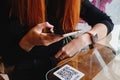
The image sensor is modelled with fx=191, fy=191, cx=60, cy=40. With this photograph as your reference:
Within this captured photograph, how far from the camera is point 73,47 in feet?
2.53

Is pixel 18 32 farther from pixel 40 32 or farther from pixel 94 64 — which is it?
pixel 94 64

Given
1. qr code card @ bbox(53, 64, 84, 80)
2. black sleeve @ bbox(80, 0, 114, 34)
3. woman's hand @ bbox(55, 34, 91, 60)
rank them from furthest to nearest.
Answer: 1. black sleeve @ bbox(80, 0, 114, 34)
2. woman's hand @ bbox(55, 34, 91, 60)
3. qr code card @ bbox(53, 64, 84, 80)

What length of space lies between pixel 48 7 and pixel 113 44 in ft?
1.10

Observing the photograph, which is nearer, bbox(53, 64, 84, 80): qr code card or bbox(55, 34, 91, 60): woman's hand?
bbox(53, 64, 84, 80): qr code card

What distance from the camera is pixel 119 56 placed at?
0.82m

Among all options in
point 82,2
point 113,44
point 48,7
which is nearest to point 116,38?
point 113,44

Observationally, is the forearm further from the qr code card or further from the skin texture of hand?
the qr code card


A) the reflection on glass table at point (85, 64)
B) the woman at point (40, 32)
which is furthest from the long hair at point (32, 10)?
the reflection on glass table at point (85, 64)

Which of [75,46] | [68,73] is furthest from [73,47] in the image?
[68,73]

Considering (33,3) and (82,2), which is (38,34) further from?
(82,2)

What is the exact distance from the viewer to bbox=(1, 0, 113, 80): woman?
0.71 m

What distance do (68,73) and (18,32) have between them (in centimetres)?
25

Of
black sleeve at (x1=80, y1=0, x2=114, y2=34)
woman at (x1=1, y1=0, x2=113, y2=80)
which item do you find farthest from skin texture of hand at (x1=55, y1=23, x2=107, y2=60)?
black sleeve at (x1=80, y1=0, x2=114, y2=34)

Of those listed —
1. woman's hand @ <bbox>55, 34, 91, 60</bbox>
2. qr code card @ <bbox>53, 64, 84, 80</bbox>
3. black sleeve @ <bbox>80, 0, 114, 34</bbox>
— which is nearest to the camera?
qr code card @ <bbox>53, 64, 84, 80</bbox>
